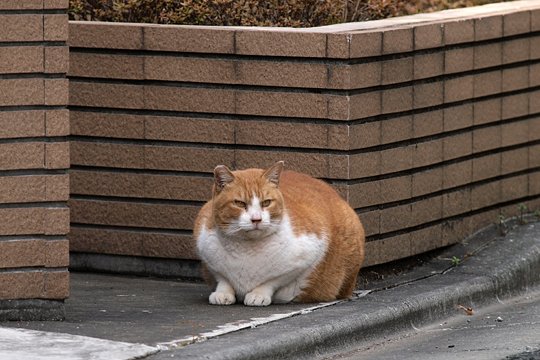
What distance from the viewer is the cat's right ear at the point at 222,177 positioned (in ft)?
24.8

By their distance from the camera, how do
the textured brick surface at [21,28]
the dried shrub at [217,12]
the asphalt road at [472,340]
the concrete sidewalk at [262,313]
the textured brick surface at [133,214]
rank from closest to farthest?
the concrete sidewalk at [262,313], the textured brick surface at [21,28], the asphalt road at [472,340], the textured brick surface at [133,214], the dried shrub at [217,12]

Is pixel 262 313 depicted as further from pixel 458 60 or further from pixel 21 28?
pixel 458 60

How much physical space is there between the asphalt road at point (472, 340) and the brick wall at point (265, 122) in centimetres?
76

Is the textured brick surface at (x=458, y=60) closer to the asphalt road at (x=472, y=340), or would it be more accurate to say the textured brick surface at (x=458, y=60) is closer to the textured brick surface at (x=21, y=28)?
the asphalt road at (x=472, y=340)

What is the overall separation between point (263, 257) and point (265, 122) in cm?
103

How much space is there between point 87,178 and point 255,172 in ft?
4.87

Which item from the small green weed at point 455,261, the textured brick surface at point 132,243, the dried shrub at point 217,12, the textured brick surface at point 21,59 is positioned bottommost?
the small green weed at point 455,261

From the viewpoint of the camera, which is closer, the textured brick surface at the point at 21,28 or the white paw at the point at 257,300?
the textured brick surface at the point at 21,28

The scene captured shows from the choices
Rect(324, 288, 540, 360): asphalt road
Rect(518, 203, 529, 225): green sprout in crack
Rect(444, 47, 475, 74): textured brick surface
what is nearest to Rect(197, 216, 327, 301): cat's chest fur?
Rect(324, 288, 540, 360): asphalt road

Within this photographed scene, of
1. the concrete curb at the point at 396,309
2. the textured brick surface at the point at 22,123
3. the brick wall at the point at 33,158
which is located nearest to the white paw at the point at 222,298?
the concrete curb at the point at 396,309

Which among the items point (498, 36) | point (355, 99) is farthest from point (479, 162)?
point (355, 99)

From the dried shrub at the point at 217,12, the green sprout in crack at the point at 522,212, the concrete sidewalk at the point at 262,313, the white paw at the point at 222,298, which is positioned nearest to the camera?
the concrete sidewalk at the point at 262,313

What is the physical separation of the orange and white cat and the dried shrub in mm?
1456

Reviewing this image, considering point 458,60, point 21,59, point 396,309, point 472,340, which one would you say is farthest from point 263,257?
point 458,60
